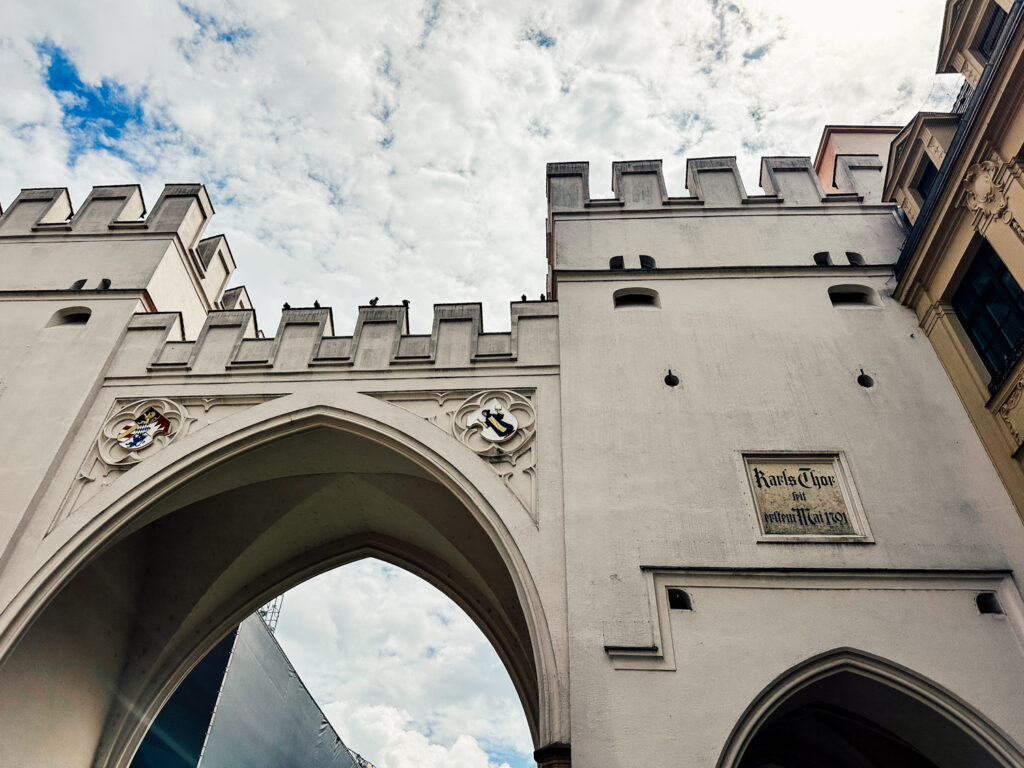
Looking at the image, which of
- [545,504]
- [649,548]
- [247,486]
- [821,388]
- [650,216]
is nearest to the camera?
[649,548]

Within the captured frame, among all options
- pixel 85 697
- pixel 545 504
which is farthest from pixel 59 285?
pixel 545 504

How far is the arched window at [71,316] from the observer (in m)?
10.4

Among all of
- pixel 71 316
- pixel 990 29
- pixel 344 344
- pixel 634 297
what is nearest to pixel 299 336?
pixel 344 344

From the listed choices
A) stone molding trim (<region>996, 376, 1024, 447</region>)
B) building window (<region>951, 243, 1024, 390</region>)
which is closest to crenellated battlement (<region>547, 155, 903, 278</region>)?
building window (<region>951, 243, 1024, 390</region>)

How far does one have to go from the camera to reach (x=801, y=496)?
25.1 ft

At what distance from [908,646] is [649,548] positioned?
243 cm

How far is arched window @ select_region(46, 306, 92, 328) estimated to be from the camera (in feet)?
34.2

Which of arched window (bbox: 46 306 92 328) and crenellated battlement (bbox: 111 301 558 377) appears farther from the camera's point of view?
arched window (bbox: 46 306 92 328)

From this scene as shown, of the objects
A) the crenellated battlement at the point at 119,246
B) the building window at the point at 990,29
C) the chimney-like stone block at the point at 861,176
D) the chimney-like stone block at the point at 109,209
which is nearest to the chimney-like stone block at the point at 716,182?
the chimney-like stone block at the point at 861,176

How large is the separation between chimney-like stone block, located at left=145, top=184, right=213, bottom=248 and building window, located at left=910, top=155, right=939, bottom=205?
1120cm

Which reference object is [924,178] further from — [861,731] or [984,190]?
[861,731]

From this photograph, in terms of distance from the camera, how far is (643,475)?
788cm

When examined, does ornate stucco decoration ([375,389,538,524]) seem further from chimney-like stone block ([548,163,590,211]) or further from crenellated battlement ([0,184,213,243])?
crenellated battlement ([0,184,213,243])

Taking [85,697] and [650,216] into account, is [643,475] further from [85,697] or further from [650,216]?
[85,697]
